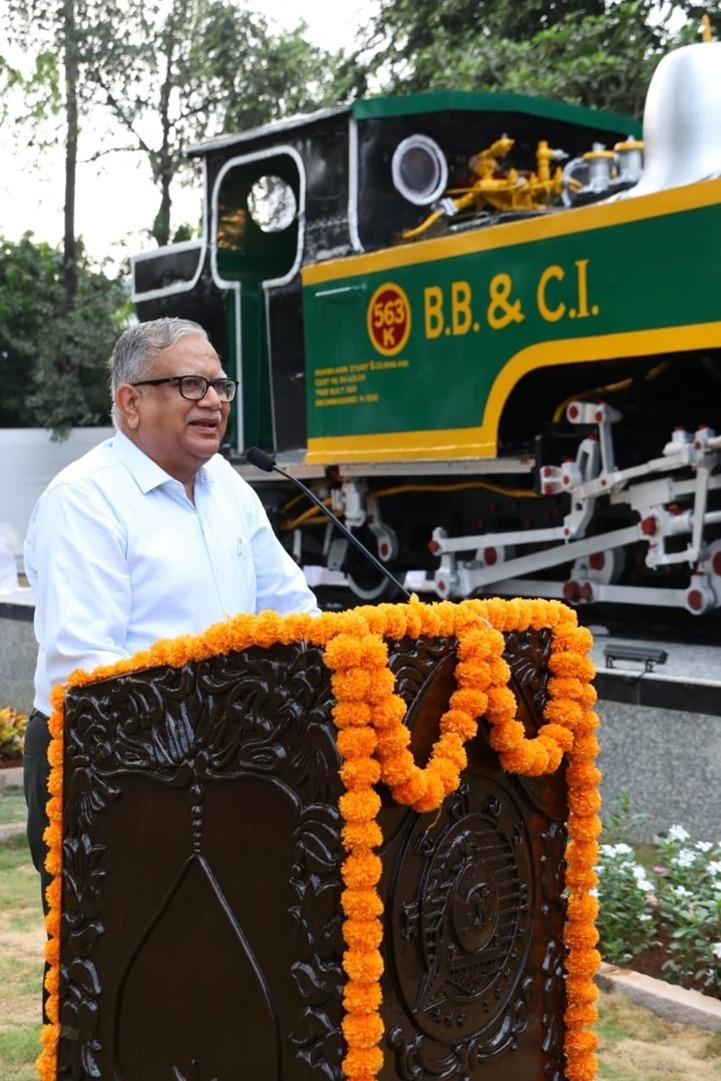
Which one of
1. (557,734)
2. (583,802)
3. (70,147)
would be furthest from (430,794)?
(70,147)

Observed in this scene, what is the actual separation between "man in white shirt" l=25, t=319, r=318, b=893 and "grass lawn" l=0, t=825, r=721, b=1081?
3.18 feet

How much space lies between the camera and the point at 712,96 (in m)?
6.86

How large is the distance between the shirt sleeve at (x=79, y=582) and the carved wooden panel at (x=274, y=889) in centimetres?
10

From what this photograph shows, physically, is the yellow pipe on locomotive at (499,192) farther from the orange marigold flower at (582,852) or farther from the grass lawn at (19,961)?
the orange marigold flower at (582,852)

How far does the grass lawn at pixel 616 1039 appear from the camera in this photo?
11.0 ft

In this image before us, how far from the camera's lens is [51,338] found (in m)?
21.5

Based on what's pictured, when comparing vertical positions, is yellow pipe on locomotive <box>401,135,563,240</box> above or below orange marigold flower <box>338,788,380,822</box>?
above

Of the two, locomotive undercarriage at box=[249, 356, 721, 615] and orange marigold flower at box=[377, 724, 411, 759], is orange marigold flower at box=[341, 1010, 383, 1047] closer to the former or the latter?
orange marigold flower at box=[377, 724, 411, 759]

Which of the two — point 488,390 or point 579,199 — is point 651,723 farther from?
point 579,199

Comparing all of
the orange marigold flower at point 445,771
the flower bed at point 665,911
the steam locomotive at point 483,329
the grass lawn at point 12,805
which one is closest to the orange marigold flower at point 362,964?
the orange marigold flower at point 445,771

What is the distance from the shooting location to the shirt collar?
2641 mm

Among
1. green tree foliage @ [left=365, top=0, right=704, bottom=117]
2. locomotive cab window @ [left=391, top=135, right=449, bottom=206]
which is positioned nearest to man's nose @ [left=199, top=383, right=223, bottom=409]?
locomotive cab window @ [left=391, top=135, right=449, bottom=206]

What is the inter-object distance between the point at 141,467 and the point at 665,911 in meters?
2.23

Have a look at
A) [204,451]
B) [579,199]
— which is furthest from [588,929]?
[579,199]
